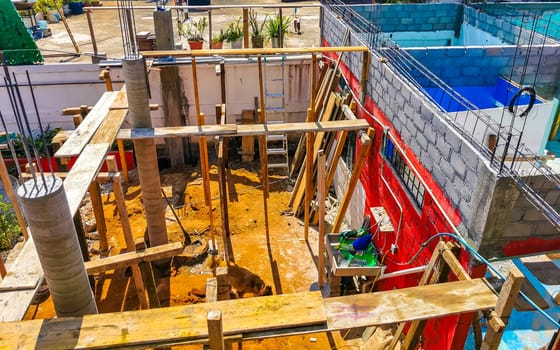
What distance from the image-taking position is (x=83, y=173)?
6449mm

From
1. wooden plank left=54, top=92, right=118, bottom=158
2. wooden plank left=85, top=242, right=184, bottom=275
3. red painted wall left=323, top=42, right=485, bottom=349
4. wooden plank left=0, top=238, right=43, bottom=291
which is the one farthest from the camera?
wooden plank left=54, top=92, right=118, bottom=158

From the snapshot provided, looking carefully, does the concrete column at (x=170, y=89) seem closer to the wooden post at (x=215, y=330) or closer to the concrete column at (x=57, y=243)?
the concrete column at (x=57, y=243)

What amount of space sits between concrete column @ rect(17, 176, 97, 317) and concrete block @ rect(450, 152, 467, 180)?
4837 mm

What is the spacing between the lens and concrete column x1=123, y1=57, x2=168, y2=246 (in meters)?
8.66

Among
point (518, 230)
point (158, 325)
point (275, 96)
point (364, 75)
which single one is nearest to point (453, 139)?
point (518, 230)

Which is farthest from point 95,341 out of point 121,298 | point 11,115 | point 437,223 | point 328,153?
point 11,115

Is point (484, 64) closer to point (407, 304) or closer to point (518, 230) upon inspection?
point (518, 230)

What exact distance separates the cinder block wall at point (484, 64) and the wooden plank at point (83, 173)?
713cm

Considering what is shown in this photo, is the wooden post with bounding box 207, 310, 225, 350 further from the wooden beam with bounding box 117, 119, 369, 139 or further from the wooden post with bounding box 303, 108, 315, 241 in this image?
the wooden post with bounding box 303, 108, 315, 241

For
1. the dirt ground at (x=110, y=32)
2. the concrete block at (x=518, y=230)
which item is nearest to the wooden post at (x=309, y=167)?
the concrete block at (x=518, y=230)

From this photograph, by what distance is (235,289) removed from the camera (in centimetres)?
977

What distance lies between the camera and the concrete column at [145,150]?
866 centimetres

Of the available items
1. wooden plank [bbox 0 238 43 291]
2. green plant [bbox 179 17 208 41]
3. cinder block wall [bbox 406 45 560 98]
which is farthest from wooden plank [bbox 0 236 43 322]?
green plant [bbox 179 17 208 41]

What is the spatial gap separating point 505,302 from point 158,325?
3.59m
